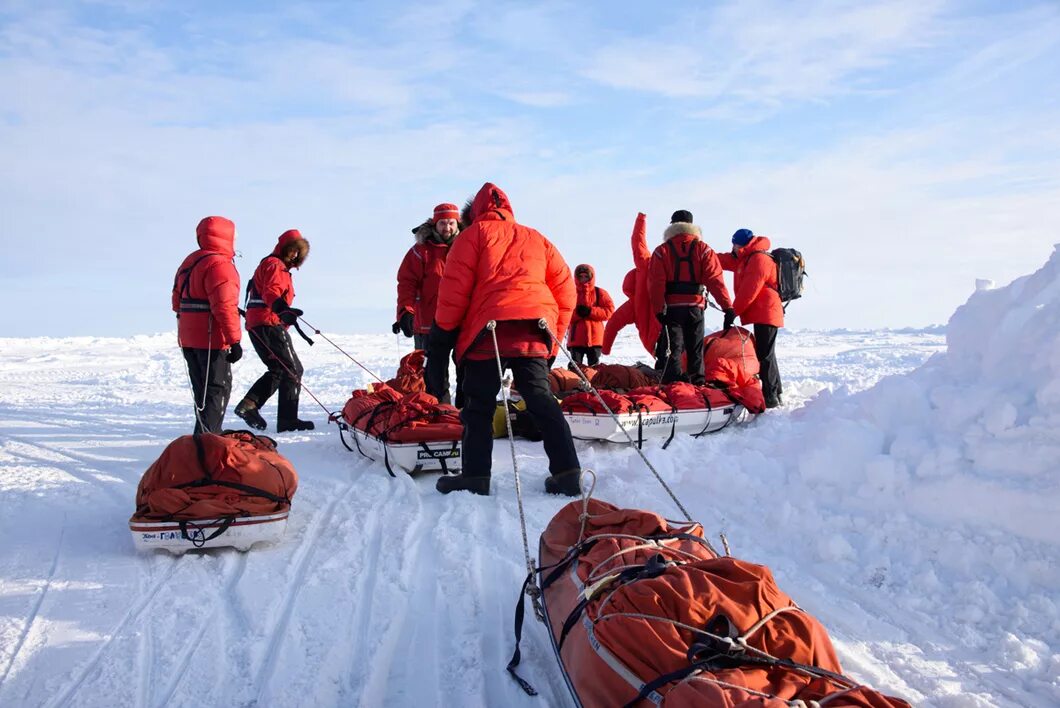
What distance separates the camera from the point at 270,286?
7.31m

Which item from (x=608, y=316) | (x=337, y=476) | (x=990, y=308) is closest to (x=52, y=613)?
(x=337, y=476)

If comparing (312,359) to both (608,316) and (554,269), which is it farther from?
(554,269)

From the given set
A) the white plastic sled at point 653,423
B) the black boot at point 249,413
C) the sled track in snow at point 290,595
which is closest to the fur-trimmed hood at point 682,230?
the white plastic sled at point 653,423

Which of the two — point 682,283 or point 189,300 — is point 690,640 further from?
point 682,283

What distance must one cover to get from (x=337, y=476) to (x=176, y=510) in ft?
6.23

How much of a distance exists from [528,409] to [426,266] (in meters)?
3.09

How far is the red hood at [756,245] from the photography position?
7836 mm

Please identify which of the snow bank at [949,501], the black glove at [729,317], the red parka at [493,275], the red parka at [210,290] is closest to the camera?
the snow bank at [949,501]

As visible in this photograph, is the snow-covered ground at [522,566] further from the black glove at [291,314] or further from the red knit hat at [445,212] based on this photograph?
the red knit hat at [445,212]

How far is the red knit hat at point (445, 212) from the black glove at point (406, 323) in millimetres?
1101

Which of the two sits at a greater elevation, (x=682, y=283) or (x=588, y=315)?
(x=682, y=283)

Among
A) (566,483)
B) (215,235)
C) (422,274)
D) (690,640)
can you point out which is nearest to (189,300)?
(215,235)

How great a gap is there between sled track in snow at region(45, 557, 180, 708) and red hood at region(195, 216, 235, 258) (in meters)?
2.98

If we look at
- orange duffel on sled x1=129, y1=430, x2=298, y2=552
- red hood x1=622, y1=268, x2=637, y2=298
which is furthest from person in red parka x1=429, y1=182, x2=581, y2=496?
red hood x1=622, y1=268, x2=637, y2=298
